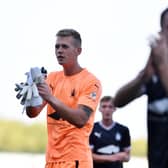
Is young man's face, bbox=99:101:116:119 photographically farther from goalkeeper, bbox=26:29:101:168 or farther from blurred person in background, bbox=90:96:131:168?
goalkeeper, bbox=26:29:101:168

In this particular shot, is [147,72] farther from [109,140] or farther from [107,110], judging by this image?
[107,110]

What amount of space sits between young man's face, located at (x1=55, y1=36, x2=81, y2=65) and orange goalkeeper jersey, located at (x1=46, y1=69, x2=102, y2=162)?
0.48 feet

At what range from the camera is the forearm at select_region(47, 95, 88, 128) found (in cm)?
606

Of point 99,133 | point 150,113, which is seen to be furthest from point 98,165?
point 150,113

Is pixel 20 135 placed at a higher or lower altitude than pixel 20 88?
higher

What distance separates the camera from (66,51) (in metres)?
6.65

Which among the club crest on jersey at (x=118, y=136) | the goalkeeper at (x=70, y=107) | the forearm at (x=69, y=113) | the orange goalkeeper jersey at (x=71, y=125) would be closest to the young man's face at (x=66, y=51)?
the goalkeeper at (x=70, y=107)

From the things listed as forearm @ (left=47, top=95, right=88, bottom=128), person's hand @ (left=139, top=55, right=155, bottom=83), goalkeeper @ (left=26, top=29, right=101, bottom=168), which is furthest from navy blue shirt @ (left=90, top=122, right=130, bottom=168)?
person's hand @ (left=139, top=55, right=155, bottom=83)

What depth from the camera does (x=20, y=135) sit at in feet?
49.1

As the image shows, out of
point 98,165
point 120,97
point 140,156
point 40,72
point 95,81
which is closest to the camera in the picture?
point 120,97

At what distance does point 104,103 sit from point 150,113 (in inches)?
224

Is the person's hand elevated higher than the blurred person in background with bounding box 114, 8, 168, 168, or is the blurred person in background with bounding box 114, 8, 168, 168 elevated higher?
the person's hand

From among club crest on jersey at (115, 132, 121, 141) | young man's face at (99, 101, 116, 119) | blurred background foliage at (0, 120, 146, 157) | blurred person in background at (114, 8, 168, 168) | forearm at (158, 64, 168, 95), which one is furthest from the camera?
blurred background foliage at (0, 120, 146, 157)

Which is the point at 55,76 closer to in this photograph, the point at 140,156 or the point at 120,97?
the point at 120,97
